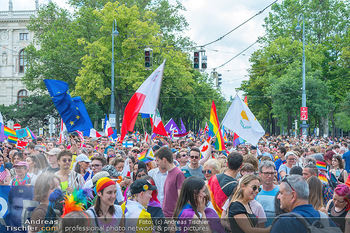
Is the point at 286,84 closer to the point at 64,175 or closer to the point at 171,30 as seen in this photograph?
the point at 171,30

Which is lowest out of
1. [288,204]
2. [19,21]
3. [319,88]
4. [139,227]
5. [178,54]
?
[139,227]

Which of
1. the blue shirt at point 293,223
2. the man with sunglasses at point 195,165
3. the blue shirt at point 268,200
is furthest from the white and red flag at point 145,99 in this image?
the blue shirt at point 293,223

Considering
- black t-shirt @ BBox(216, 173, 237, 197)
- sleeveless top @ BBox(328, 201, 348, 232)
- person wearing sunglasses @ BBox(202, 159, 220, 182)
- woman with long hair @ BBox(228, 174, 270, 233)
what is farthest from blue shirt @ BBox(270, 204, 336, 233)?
person wearing sunglasses @ BBox(202, 159, 220, 182)

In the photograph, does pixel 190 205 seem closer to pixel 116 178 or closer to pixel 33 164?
pixel 116 178

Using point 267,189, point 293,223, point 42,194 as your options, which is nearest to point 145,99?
point 267,189

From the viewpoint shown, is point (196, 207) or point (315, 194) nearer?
point (196, 207)

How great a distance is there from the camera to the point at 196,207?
15.4 ft

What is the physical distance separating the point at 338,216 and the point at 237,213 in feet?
4.80

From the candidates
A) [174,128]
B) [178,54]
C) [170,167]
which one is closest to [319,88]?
[178,54]

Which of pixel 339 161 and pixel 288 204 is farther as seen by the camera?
pixel 339 161

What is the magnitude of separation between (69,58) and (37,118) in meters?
13.1

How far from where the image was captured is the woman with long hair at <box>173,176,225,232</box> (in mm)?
4613

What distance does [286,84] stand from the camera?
4312cm

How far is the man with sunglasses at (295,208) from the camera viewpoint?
396 centimetres
